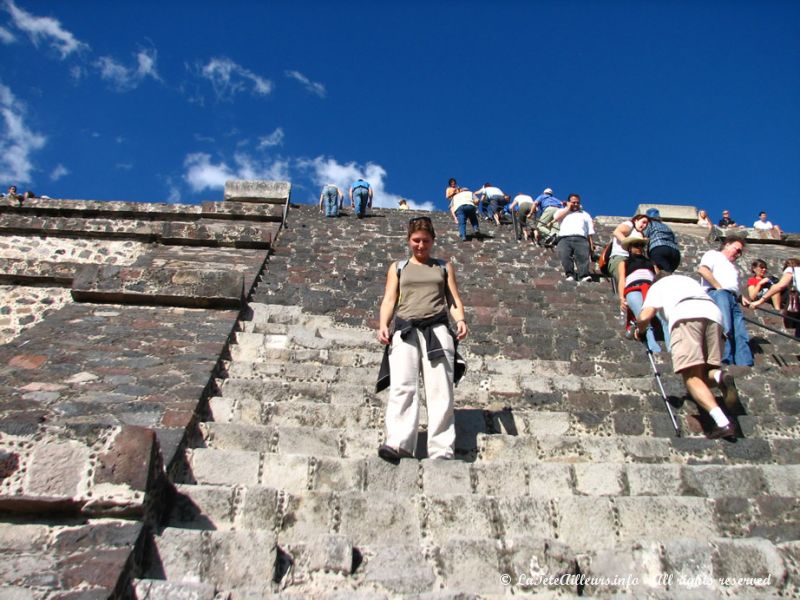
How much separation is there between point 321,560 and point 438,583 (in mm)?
543

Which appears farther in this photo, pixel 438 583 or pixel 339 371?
pixel 339 371

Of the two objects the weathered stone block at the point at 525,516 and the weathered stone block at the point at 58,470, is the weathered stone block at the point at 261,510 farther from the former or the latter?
the weathered stone block at the point at 525,516

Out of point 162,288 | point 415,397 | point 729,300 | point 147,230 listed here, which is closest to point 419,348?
point 415,397

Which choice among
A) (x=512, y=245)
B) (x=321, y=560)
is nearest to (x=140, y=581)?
(x=321, y=560)

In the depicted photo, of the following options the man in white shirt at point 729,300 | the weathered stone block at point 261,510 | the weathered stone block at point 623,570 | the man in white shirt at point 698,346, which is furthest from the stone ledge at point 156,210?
the weathered stone block at point 623,570

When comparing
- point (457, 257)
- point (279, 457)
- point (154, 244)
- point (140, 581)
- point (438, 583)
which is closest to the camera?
point (140, 581)

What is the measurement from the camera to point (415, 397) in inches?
146

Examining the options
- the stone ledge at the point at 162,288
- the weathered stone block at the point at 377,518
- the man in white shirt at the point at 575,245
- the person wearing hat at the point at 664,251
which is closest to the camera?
the weathered stone block at the point at 377,518

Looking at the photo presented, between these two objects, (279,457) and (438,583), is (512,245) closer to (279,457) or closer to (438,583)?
(279,457)

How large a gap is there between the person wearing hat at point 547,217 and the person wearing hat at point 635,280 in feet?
10.5

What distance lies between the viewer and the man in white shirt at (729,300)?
6.08 metres

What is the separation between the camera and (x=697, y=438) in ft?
14.1

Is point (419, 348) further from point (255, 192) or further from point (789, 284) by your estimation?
point (255, 192)

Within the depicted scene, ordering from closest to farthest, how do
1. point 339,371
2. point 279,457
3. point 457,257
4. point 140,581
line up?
point 140,581, point 279,457, point 339,371, point 457,257
